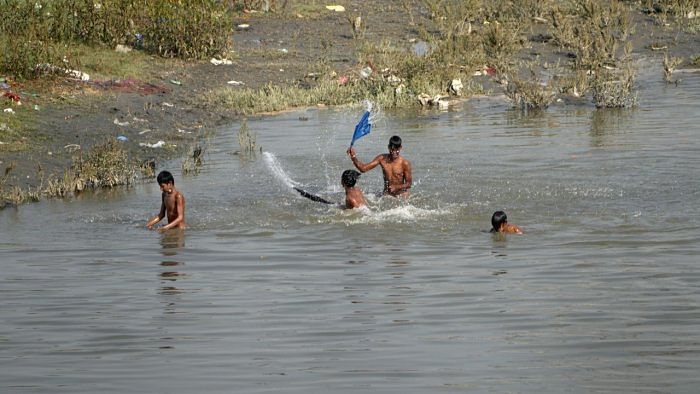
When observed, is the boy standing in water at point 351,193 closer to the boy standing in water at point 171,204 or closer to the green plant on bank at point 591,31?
the boy standing in water at point 171,204

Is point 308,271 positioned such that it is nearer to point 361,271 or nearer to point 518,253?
point 361,271

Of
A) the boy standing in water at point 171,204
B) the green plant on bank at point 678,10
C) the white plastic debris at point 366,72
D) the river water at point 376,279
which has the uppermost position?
the green plant on bank at point 678,10

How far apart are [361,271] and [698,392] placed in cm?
383

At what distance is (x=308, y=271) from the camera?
9.23 m

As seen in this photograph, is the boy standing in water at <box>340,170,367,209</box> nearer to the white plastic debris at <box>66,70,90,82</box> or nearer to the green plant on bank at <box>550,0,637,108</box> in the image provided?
the white plastic debris at <box>66,70,90,82</box>

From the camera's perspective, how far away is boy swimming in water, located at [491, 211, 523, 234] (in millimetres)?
10461

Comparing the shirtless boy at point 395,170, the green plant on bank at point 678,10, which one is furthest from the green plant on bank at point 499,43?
the shirtless boy at point 395,170

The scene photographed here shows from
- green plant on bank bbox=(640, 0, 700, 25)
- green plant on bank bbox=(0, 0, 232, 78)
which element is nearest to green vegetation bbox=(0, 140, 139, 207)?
green plant on bank bbox=(0, 0, 232, 78)

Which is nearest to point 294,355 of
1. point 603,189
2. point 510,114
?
point 603,189

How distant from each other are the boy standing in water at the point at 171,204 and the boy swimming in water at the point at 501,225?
120 inches

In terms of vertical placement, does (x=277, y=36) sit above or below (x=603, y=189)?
above

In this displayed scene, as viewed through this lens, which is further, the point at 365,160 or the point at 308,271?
the point at 365,160

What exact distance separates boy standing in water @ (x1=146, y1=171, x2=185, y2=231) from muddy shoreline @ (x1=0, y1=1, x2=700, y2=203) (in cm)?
297

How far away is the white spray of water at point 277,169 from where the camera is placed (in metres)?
14.0
